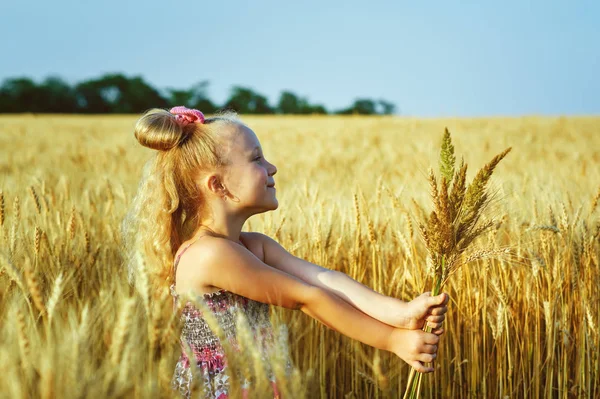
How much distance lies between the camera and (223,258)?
4.31ft

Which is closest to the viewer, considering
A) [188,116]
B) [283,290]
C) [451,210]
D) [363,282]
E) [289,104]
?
A: [451,210]

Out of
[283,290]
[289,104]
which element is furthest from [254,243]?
[289,104]

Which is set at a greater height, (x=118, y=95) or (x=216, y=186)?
(x=118, y=95)

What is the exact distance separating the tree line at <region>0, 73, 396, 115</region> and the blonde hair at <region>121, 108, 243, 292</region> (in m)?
31.5

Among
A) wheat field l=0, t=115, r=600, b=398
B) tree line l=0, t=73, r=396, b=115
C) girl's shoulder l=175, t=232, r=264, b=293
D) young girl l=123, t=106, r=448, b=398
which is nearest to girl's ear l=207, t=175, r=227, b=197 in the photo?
young girl l=123, t=106, r=448, b=398

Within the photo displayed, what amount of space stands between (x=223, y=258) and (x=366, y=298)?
1.19 ft

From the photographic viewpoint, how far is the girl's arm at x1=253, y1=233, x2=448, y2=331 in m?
1.19

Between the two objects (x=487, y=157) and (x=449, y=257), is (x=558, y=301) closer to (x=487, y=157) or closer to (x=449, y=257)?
(x=449, y=257)

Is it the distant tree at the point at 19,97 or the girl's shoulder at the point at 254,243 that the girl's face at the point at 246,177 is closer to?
the girl's shoulder at the point at 254,243

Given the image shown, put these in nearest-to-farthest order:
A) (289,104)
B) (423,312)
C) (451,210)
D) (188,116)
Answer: (451,210)
(423,312)
(188,116)
(289,104)

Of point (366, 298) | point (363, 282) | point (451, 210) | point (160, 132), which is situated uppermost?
point (160, 132)

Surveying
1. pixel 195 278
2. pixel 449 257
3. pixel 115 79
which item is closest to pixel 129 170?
pixel 195 278

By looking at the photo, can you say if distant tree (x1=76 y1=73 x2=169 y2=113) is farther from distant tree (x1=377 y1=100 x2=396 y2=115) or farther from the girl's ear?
the girl's ear

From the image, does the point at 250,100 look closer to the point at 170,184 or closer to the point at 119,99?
the point at 119,99
